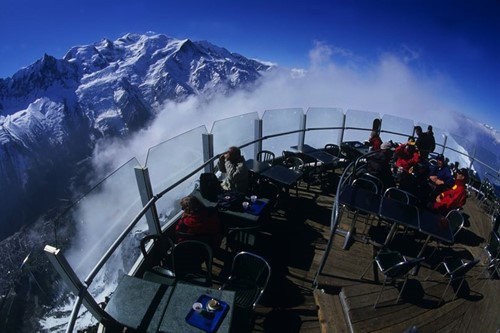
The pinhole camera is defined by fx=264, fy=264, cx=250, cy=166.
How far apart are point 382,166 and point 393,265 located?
3.17 meters

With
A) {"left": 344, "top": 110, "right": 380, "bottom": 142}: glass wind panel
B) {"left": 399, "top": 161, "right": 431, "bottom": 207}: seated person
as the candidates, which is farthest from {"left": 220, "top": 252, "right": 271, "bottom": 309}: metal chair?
{"left": 344, "top": 110, "right": 380, "bottom": 142}: glass wind panel

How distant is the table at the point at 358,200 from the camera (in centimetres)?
545

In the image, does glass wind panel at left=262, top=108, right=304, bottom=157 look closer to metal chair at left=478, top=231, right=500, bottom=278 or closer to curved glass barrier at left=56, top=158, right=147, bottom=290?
curved glass barrier at left=56, top=158, right=147, bottom=290

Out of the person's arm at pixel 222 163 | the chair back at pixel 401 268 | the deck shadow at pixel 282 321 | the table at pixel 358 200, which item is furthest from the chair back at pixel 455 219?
the person's arm at pixel 222 163

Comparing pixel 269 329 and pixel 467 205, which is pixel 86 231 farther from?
pixel 467 205

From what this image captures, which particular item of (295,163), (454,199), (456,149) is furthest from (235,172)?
(456,149)

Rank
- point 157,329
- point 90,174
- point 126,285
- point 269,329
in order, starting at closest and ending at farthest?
point 157,329 → point 126,285 → point 269,329 → point 90,174

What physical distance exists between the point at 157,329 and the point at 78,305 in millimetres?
1020

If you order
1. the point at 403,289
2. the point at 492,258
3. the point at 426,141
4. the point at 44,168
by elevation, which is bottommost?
the point at 44,168

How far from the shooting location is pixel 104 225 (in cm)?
486

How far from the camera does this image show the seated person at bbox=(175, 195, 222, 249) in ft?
16.2

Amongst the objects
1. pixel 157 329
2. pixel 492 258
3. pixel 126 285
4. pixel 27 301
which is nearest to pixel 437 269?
pixel 492 258

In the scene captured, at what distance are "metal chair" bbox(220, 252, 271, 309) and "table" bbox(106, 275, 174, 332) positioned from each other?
40.9 inches

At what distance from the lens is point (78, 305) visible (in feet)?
10.5
